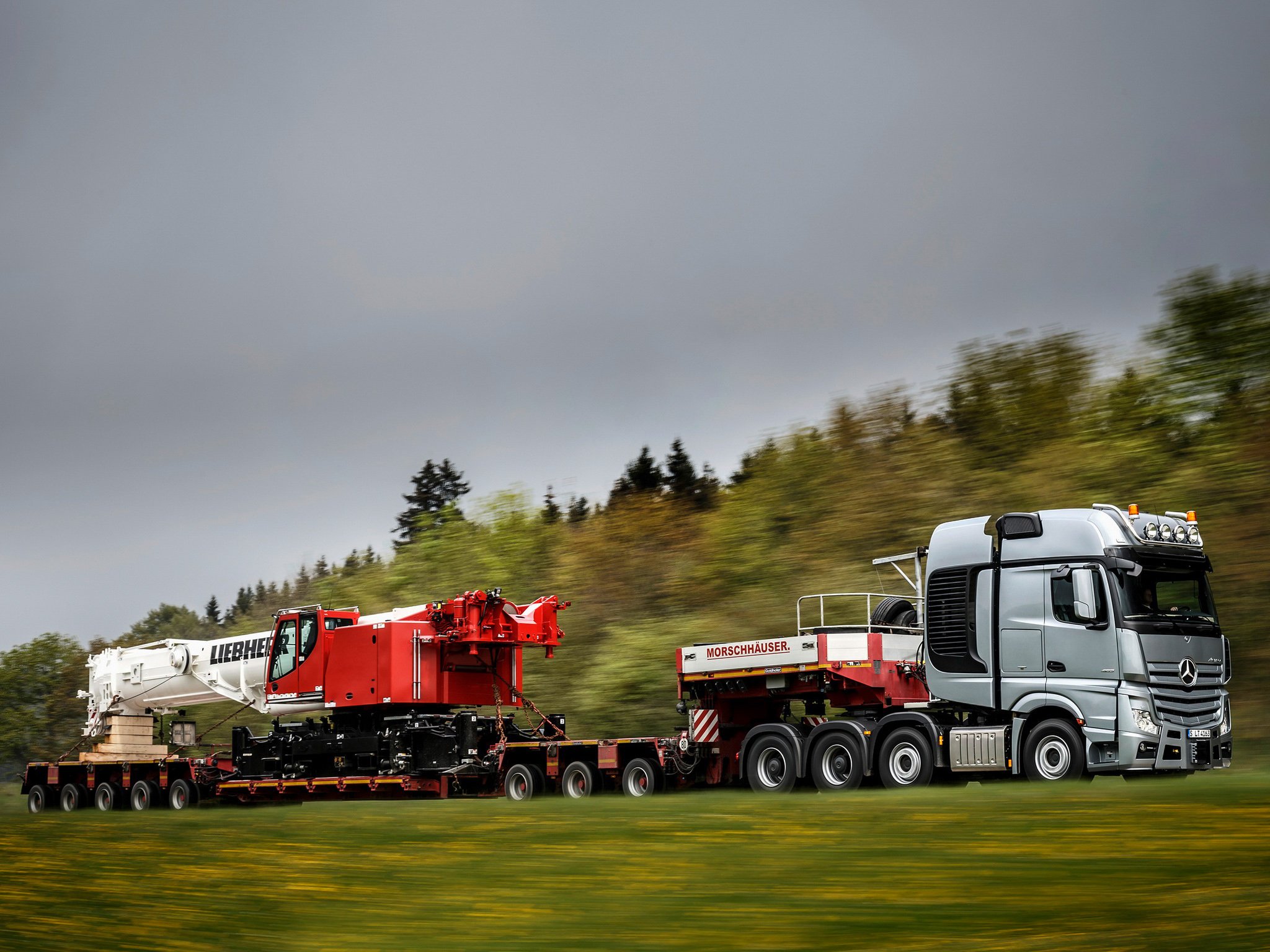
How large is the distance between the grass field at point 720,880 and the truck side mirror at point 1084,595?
1981mm

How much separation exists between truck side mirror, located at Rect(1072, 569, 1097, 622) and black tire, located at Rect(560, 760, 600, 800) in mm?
8031

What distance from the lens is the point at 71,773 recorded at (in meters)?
29.5

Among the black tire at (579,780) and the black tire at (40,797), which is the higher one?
the black tire at (579,780)

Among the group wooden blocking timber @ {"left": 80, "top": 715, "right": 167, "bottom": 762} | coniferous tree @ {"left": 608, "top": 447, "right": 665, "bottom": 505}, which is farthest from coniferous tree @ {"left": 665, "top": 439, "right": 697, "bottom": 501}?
wooden blocking timber @ {"left": 80, "top": 715, "right": 167, "bottom": 762}

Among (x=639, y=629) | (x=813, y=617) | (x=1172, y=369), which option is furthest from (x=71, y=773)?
(x=1172, y=369)

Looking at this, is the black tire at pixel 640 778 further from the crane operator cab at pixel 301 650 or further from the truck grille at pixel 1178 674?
the truck grille at pixel 1178 674

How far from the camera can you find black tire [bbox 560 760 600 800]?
69.3 ft

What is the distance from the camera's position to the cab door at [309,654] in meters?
25.5

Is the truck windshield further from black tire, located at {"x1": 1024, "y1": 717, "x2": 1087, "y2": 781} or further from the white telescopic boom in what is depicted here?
the white telescopic boom

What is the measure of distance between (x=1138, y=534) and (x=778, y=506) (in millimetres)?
20180

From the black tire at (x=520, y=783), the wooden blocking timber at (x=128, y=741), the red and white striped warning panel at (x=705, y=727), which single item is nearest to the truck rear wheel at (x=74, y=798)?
the wooden blocking timber at (x=128, y=741)

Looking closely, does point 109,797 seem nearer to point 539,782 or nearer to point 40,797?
point 40,797

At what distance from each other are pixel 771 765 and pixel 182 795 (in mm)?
13425

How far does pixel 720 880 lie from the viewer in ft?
33.8
